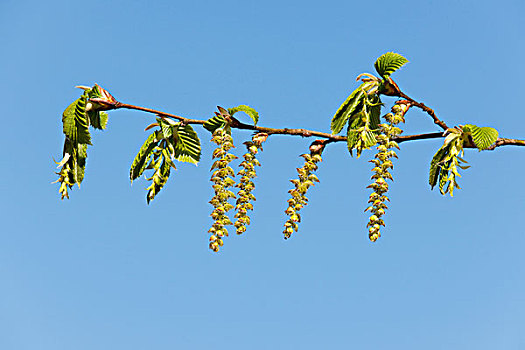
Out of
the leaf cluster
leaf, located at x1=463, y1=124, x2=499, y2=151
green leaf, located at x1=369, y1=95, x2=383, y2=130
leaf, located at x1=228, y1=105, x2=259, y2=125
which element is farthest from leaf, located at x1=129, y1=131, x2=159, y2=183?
leaf, located at x1=463, y1=124, x2=499, y2=151

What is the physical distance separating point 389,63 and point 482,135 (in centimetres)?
48

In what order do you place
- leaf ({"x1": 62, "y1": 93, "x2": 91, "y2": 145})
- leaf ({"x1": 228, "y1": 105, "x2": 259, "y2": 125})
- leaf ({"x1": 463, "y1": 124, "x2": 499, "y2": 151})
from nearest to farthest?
leaf ({"x1": 463, "y1": 124, "x2": 499, "y2": 151}) < leaf ({"x1": 228, "y1": 105, "x2": 259, "y2": 125}) < leaf ({"x1": 62, "y1": 93, "x2": 91, "y2": 145})

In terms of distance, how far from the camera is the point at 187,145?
2863 mm

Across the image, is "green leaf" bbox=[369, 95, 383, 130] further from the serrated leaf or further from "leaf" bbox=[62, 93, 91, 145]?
"leaf" bbox=[62, 93, 91, 145]

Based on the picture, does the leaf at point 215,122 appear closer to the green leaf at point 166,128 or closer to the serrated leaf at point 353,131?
the green leaf at point 166,128

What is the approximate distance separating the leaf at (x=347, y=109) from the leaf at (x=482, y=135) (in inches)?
17.6

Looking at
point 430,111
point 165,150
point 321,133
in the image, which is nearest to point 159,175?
point 165,150

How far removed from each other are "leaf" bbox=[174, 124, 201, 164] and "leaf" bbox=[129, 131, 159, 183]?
10 centimetres

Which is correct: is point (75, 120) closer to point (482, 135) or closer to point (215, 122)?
point (215, 122)

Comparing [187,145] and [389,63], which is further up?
[389,63]

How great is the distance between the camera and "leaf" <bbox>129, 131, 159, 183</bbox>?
284 cm

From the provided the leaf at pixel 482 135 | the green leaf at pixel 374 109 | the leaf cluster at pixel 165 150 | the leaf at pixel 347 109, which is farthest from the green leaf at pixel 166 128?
the leaf at pixel 482 135

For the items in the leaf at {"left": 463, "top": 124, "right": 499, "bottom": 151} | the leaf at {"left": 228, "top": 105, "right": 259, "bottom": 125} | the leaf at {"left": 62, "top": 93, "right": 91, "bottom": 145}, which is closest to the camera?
the leaf at {"left": 463, "top": 124, "right": 499, "bottom": 151}

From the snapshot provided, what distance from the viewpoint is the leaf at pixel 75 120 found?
2.81m
